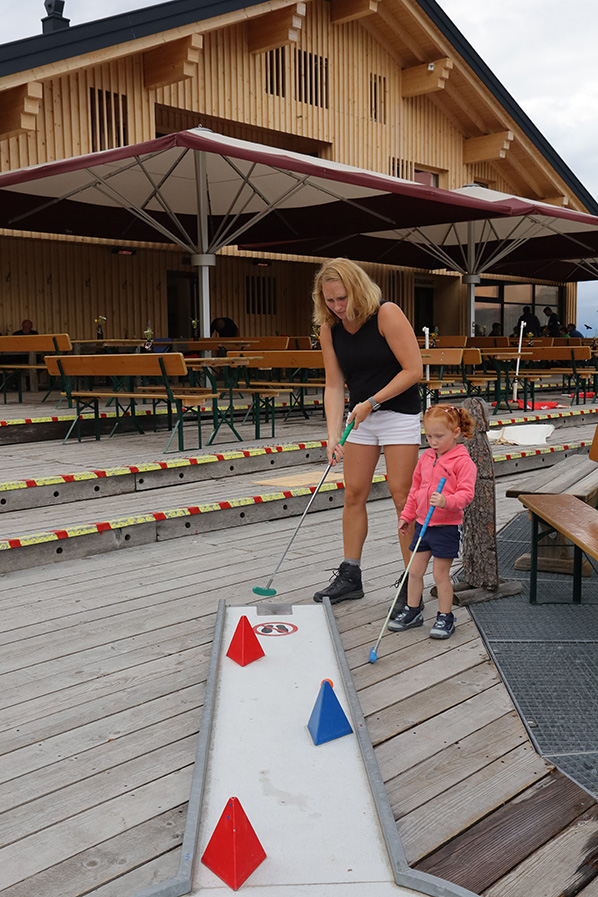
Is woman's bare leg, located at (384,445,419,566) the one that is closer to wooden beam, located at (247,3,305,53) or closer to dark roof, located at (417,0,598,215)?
wooden beam, located at (247,3,305,53)

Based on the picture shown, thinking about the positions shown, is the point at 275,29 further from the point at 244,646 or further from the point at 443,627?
the point at 244,646

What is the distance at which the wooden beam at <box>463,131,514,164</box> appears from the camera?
71.5 ft

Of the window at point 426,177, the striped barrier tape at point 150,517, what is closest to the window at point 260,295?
the window at point 426,177

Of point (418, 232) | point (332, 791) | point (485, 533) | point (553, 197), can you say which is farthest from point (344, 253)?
point (332, 791)

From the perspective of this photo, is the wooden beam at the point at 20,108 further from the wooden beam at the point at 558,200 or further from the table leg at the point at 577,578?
the wooden beam at the point at 558,200

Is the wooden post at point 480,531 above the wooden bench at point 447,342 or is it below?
below

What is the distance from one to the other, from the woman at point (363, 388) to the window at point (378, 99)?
55.5 feet

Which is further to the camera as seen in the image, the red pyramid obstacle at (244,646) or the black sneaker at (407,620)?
the black sneaker at (407,620)

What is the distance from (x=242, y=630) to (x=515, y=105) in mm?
21282

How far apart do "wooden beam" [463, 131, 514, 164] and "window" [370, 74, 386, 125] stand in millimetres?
3346

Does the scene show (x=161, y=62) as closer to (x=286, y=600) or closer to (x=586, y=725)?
(x=286, y=600)

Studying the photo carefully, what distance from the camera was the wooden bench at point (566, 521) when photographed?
383 centimetres

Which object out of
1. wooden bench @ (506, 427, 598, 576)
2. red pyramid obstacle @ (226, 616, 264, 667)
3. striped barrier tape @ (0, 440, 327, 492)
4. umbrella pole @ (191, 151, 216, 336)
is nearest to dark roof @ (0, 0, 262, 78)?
umbrella pole @ (191, 151, 216, 336)

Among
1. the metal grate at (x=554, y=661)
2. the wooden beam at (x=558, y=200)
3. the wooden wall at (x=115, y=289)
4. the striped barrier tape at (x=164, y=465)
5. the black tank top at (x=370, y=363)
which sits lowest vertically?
the metal grate at (x=554, y=661)
